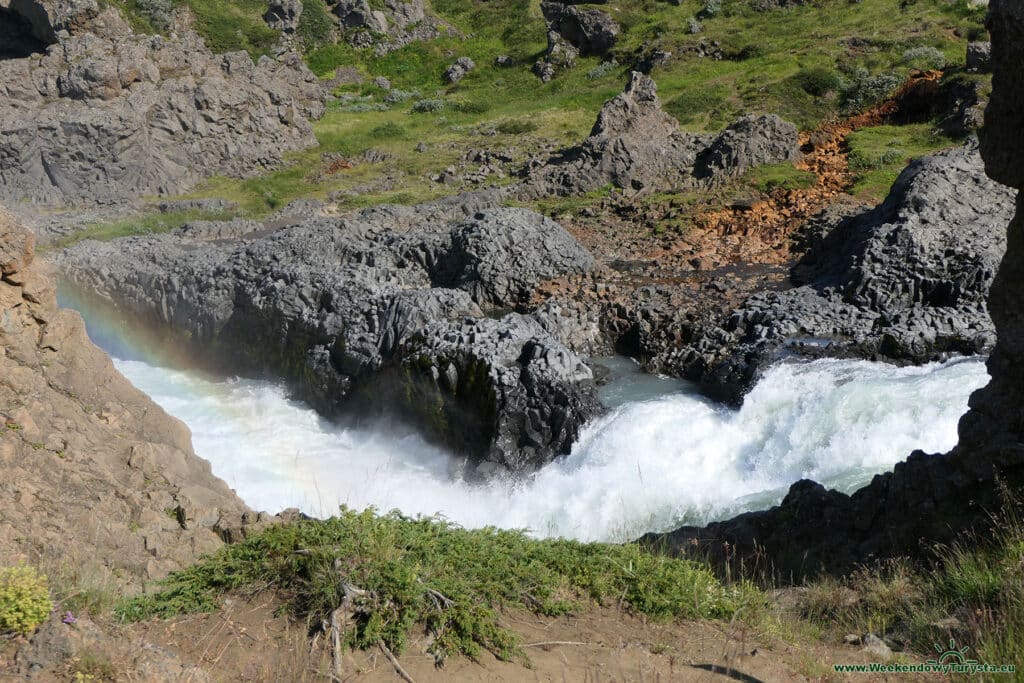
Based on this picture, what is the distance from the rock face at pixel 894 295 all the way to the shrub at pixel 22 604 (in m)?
11.5

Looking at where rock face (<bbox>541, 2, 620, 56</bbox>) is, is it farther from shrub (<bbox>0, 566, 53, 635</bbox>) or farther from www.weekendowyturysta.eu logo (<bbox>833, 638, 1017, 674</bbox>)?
shrub (<bbox>0, 566, 53, 635</bbox>)

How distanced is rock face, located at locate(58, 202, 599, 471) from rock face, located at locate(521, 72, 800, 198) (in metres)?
7.21

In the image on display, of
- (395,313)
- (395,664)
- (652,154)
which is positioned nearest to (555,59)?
(652,154)

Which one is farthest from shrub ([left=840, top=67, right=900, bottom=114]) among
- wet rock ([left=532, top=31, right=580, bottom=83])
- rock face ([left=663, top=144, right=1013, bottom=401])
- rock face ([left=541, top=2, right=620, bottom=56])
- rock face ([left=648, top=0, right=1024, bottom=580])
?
rock face ([left=648, top=0, right=1024, bottom=580])

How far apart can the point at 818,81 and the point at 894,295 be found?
2089cm

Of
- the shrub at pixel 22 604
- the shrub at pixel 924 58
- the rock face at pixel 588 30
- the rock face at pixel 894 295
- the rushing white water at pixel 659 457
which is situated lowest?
the rushing white water at pixel 659 457

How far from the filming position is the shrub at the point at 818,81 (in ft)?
110

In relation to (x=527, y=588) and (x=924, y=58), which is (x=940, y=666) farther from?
(x=924, y=58)

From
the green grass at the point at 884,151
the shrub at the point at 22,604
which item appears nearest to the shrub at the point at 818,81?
the green grass at the point at 884,151

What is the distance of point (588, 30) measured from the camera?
4719 cm

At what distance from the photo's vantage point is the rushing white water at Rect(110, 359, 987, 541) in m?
11.9

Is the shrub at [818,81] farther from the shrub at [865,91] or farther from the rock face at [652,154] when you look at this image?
the rock face at [652,154]

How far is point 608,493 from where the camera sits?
12.4 m

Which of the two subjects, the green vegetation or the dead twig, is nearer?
the dead twig
